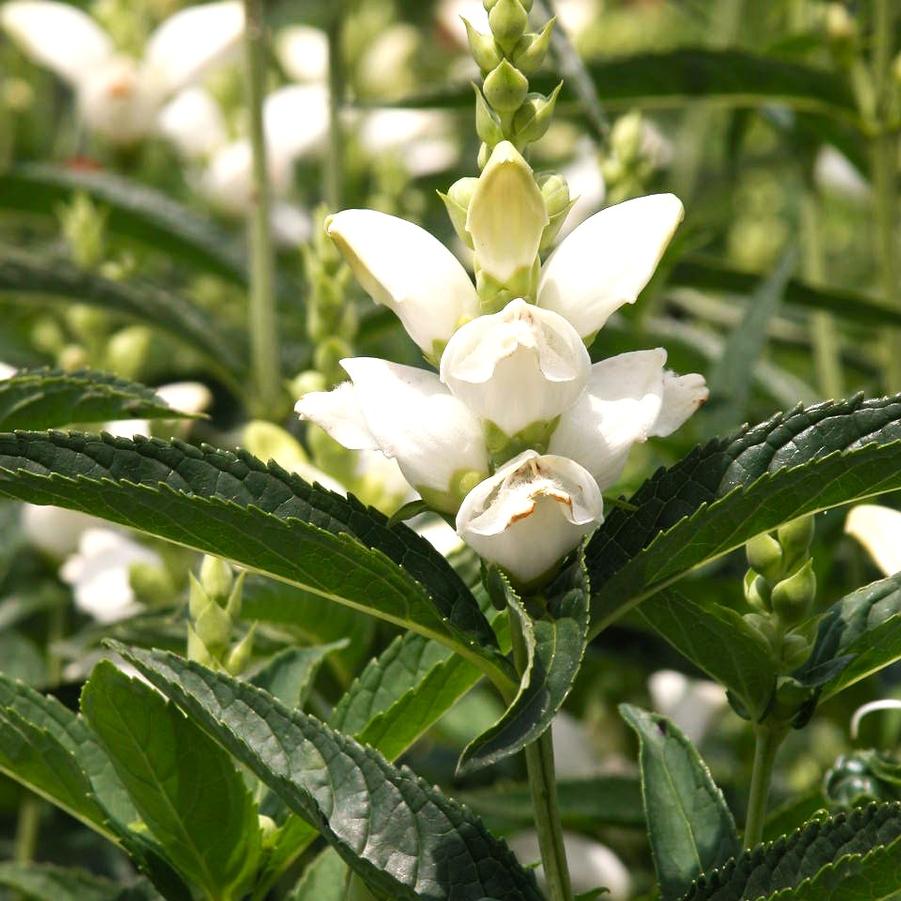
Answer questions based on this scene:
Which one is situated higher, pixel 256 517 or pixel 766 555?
pixel 766 555

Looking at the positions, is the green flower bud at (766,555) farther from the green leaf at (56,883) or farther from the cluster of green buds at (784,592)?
the green leaf at (56,883)

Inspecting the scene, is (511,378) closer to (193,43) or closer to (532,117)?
(532,117)

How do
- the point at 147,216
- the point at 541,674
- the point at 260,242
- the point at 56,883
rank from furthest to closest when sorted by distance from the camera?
1. the point at 147,216
2. the point at 260,242
3. the point at 56,883
4. the point at 541,674

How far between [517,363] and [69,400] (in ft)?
1.18

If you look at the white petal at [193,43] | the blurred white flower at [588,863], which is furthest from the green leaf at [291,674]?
the white petal at [193,43]

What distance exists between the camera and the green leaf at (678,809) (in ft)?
2.72

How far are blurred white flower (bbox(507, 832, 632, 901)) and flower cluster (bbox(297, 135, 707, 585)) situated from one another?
2.59ft

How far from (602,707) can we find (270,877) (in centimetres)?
105

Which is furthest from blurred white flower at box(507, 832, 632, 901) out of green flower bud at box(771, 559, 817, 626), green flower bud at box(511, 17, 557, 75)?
green flower bud at box(511, 17, 557, 75)

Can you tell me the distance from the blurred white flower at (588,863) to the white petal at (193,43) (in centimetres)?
102

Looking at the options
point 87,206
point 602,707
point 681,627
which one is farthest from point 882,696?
point 87,206

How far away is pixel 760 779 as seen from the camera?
85 cm

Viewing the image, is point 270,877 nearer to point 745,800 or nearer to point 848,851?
point 848,851

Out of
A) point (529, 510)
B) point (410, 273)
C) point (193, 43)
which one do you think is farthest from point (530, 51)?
point (193, 43)
